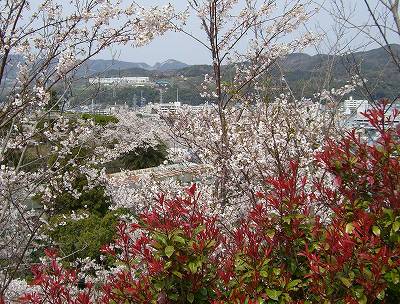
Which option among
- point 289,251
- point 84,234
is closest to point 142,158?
point 84,234

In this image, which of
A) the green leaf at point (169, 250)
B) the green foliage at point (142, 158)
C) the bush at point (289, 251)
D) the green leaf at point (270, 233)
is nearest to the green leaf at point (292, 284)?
the bush at point (289, 251)

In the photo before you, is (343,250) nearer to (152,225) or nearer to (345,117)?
(152,225)

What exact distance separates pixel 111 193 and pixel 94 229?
1233 millimetres

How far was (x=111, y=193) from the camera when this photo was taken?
7.96 meters

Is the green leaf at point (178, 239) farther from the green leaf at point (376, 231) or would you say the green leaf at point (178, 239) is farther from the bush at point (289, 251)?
the green leaf at point (376, 231)

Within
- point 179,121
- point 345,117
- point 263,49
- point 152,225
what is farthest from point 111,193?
point 152,225

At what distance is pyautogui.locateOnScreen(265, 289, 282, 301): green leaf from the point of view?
2029mm

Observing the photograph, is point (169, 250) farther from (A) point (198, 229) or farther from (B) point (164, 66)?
(B) point (164, 66)

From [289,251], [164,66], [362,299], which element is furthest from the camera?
[164,66]

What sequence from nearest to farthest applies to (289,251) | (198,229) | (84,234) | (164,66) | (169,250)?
1. (169,250)
2. (198,229)
3. (289,251)
4. (84,234)
5. (164,66)

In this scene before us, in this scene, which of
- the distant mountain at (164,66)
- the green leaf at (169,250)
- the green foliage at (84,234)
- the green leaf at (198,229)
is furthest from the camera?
the distant mountain at (164,66)

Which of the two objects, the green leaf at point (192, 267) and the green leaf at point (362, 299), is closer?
the green leaf at point (362, 299)

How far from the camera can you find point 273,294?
2.04 m

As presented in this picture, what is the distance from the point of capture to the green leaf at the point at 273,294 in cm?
203
